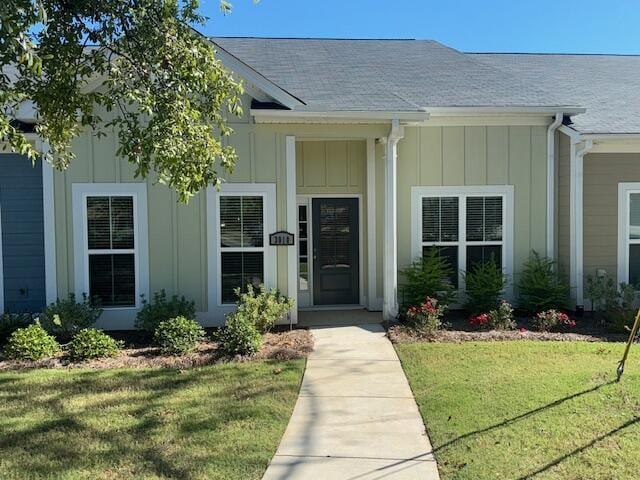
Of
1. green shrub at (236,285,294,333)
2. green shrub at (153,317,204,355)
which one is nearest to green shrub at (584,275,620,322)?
green shrub at (236,285,294,333)

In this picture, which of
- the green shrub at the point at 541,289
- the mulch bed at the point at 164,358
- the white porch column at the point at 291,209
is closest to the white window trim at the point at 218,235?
the white porch column at the point at 291,209

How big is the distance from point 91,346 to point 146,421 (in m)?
2.61

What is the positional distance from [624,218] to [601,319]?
1969 mm

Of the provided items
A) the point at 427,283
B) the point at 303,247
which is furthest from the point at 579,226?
the point at 303,247

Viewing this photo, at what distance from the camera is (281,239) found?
28.4 feet

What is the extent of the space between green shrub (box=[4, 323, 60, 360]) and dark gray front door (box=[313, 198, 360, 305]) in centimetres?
472

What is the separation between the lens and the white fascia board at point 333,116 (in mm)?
8320

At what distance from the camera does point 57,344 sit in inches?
296

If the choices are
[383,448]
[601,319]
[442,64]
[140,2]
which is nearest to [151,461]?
[383,448]

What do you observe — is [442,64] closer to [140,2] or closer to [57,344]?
[140,2]

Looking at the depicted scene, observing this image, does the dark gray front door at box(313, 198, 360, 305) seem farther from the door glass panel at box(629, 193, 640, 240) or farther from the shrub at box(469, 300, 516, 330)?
the door glass panel at box(629, 193, 640, 240)

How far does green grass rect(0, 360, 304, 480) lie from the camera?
13.4ft

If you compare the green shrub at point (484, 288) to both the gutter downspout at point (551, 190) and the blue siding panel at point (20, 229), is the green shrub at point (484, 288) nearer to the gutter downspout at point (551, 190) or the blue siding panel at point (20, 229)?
the gutter downspout at point (551, 190)

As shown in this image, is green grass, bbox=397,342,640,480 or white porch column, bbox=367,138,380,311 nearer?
green grass, bbox=397,342,640,480
